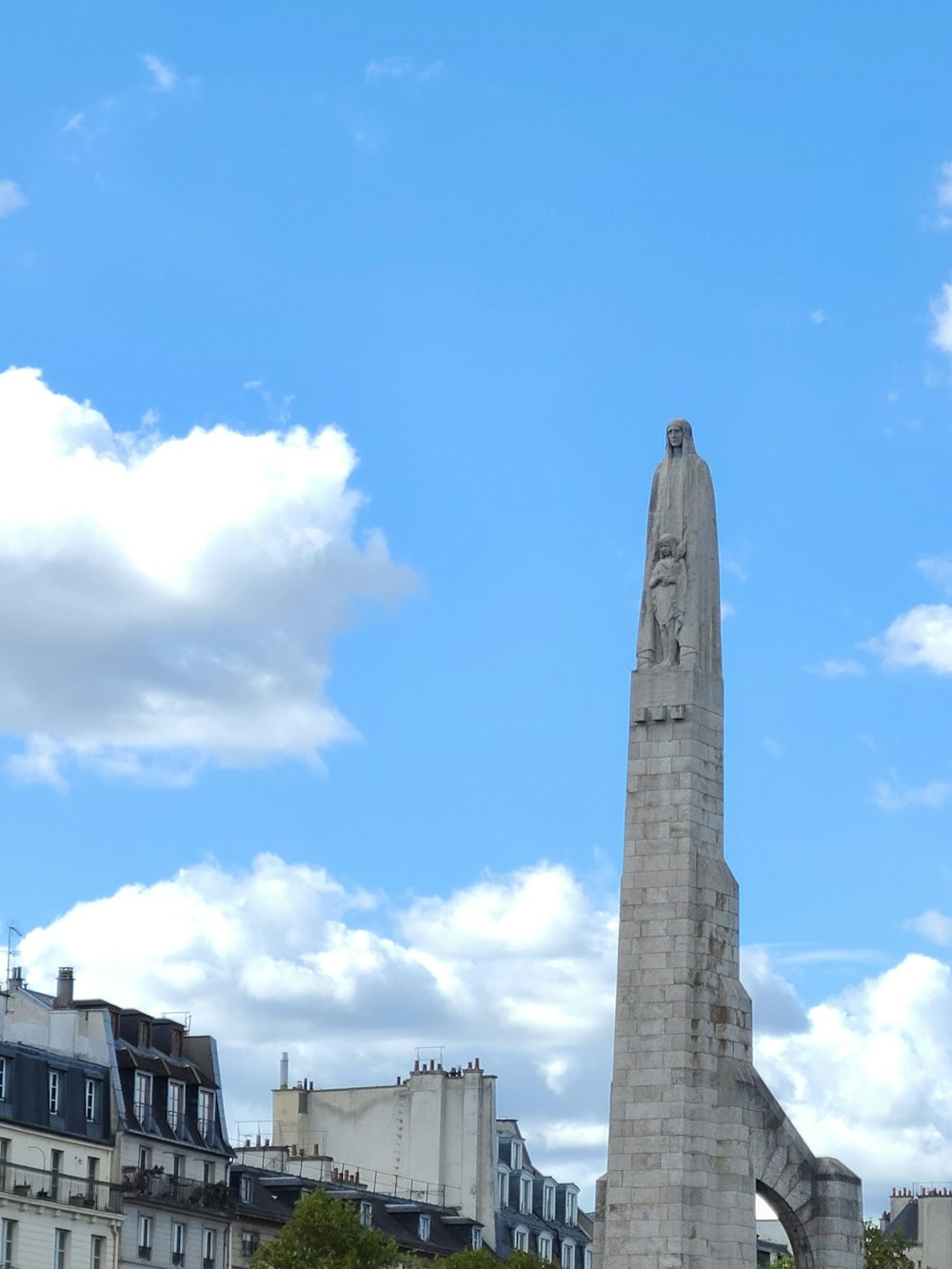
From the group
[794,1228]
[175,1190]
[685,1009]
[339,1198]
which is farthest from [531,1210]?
[685,1009]

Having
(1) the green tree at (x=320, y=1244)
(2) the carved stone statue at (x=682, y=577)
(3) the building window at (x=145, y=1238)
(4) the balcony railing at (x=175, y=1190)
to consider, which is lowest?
(1) the green tree at (x=320, y=1244)

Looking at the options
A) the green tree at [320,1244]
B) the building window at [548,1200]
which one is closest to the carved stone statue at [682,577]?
the green tree at [320,1244]

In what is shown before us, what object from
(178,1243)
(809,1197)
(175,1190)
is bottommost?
(809,1197)

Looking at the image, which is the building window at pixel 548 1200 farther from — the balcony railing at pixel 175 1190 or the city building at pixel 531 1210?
the balcony railing at pixel 175 1190

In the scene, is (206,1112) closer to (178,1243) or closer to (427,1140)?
(178,1243)

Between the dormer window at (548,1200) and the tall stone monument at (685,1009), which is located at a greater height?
the dormer window at (548,1200)

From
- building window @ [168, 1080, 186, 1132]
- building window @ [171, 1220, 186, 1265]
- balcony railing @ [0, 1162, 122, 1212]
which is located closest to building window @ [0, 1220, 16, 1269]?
balcony railing @ [0, 1162, 122, 1212]

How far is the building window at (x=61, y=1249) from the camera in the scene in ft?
251

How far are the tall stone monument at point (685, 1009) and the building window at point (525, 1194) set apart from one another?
53.3m

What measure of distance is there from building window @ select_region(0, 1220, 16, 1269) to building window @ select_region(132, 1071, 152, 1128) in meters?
7.34

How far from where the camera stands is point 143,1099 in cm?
8238

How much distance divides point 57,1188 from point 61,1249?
5.67 ft

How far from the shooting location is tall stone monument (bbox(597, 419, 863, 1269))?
45406mm

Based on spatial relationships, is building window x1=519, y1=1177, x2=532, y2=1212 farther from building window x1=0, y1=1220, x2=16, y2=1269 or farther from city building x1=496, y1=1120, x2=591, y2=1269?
building window x1=0, y1=1220, x2=16, y2=1269
